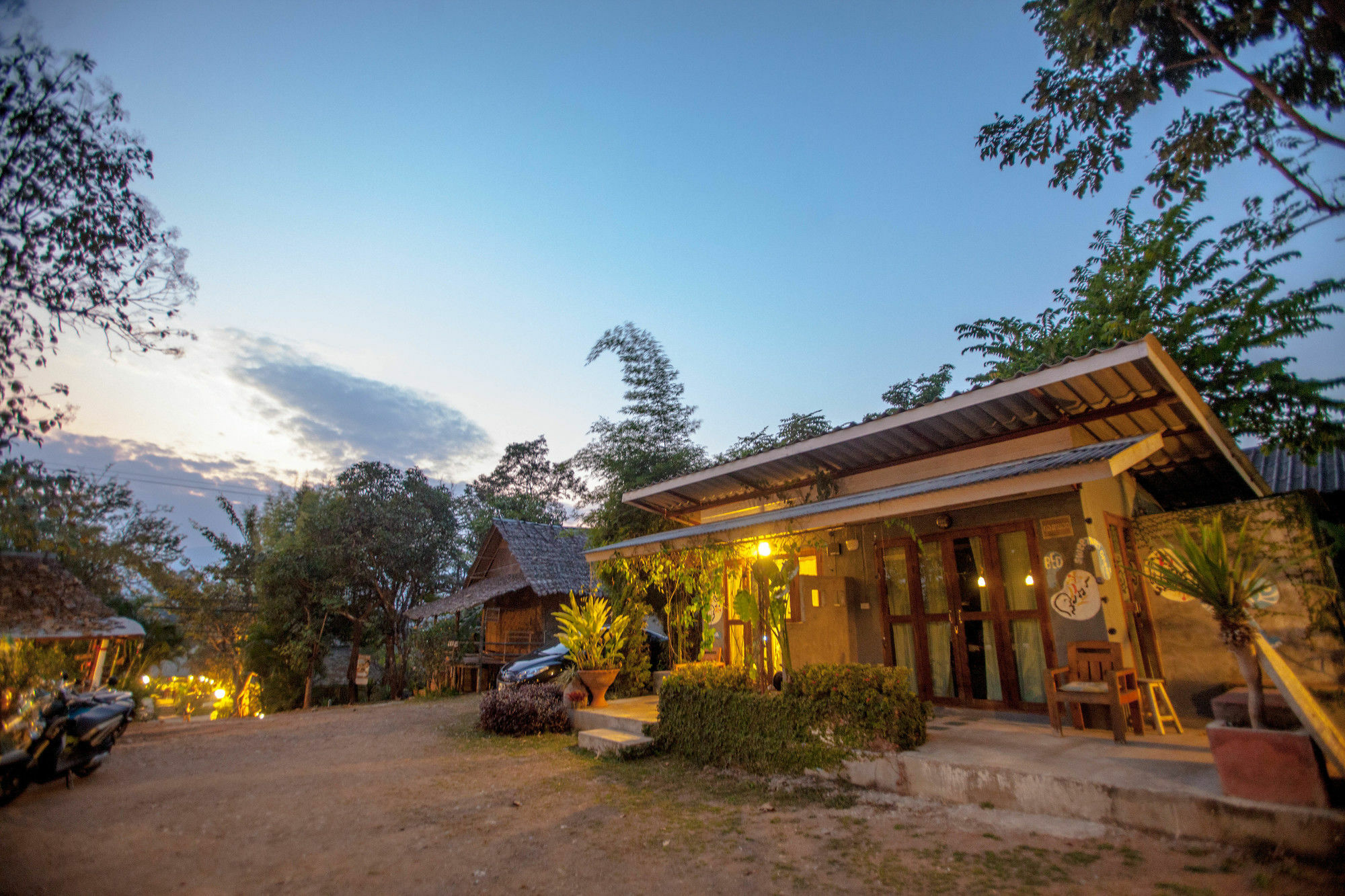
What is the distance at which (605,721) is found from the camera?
8234mm

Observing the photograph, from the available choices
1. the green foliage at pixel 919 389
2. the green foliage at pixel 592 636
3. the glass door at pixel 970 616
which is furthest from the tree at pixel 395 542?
the glass door at pixel 970 616

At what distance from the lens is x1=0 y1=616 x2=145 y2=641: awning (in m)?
11.4

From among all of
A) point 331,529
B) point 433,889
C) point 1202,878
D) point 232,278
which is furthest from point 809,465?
point 331,529

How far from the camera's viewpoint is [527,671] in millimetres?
11266

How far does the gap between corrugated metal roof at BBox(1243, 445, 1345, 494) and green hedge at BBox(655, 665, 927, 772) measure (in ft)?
37.9

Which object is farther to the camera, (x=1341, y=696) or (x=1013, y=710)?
(x=1013, y=710)

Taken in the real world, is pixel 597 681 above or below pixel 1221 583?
below

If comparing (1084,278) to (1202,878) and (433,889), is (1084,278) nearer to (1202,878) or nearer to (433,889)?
(1202,878)

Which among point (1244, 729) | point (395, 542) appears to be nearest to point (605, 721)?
point (1244, 729)

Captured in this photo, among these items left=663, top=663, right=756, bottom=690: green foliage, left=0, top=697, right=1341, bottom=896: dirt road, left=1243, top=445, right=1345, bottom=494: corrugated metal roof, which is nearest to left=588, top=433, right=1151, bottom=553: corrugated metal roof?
left=663, top=663, right=756, bottom=690: green foliage

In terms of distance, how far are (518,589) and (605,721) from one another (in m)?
11.9

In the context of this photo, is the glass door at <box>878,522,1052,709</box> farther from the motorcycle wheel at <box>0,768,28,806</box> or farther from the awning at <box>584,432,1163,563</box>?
the motorcycle wheel at <box>0,768,28,806</box>

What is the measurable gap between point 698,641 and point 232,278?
9.36 meters

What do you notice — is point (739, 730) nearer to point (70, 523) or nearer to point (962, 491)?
point (962, 491)
